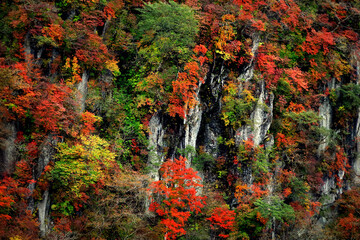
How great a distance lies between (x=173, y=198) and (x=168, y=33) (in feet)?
30.8

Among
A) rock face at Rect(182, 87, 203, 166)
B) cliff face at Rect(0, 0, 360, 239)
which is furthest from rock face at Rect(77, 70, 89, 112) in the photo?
rock face at Rect(182, 87, 203, 166)

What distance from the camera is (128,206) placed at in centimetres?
1317

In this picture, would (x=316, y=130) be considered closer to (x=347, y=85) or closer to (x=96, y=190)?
(x=347, y=85)

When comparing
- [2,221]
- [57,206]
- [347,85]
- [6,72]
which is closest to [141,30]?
[6,72]

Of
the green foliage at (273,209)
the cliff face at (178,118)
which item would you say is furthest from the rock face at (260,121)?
the green foliage at (273,209)

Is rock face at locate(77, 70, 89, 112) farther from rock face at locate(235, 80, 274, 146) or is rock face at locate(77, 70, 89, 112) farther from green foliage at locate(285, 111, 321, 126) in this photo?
green foliage at locate(285, 111, 321, 126)

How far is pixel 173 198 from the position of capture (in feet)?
44.4

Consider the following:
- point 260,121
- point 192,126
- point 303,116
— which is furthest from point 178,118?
point 303,116

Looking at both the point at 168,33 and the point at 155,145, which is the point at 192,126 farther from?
the point at 168,33

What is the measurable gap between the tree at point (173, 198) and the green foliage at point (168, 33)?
20.7ft

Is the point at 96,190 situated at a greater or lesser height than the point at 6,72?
lesser

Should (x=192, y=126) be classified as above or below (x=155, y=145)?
above

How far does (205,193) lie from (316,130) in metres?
9.90

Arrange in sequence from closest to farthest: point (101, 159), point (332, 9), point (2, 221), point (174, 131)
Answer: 1. point (2, 221)
2. point (101, 159)
3. point (174, 131)
4. point (332, 9)
